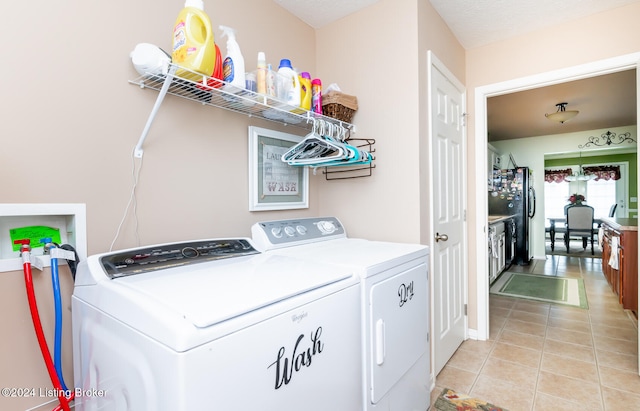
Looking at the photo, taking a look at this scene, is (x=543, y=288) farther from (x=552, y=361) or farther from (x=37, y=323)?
(x=37, y=323)

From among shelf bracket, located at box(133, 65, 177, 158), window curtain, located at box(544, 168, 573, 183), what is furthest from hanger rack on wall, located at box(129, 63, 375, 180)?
window curtain, located at box(544, 168, 573, 183)

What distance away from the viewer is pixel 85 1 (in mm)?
1133

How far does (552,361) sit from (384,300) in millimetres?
1850

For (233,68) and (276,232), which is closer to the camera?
(233,68)

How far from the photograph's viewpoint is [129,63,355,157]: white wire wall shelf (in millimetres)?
1177

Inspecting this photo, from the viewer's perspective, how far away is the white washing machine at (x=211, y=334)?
68 centimetres

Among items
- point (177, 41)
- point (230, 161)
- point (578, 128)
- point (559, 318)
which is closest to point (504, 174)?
point (578, 128)

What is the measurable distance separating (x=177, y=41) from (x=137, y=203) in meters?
0.63

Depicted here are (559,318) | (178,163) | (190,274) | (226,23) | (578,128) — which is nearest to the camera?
(190,274)

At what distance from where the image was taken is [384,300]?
4.13ft

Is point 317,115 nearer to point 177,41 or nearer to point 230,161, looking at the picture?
point 230,161

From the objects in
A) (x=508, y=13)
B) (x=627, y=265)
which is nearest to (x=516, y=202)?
(x=627, y=265)

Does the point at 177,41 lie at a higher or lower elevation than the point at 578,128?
lower

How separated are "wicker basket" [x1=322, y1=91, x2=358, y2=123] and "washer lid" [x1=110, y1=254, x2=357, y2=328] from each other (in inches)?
38.1
